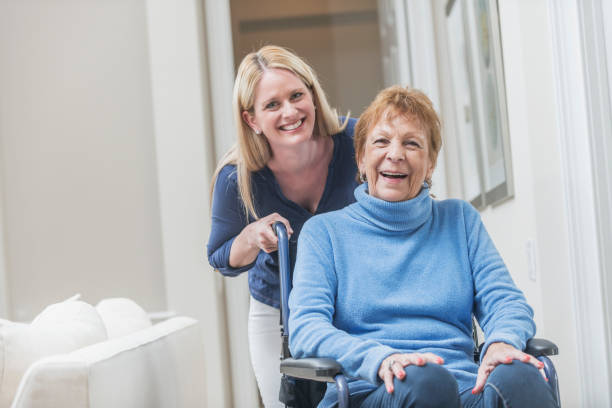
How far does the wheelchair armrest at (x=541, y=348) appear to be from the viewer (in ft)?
4.35

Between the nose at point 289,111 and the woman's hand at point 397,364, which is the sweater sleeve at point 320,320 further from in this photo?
the nose at point 289,111

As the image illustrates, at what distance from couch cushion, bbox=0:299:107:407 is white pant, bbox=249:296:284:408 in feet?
1.38

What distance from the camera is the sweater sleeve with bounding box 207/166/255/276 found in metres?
1.95

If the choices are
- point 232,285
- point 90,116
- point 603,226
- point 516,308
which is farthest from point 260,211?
point 90,116

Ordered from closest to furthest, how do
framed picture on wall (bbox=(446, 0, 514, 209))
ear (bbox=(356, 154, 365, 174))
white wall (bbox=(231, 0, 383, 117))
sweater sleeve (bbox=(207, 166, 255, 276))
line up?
ear (bbox=(356, 154, 365, 174)) < sweater sleeve (bbox=(207, 166, 255, 276)) < framed picture on wall (bbox=(446, 0, 514, 209)) < white wall (bbox=(231, 0, 383, 117))

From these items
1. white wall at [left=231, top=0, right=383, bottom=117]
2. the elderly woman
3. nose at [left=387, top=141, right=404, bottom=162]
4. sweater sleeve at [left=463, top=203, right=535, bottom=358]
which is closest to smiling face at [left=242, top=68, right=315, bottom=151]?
the elderly woman

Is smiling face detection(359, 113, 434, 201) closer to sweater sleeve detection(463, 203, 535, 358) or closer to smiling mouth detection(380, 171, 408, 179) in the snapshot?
smiling mouth detection(380, 171, 408, 179)

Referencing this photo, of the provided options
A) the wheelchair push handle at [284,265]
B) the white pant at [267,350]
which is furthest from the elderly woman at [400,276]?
the white pant at [267,350]

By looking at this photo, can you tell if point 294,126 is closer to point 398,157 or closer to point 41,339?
point 398,157

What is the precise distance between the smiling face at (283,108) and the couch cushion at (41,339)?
0.69 metres

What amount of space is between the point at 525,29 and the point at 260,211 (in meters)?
0.85

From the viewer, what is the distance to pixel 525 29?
1.92 m

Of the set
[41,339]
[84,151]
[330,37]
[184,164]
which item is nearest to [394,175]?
[41,339]

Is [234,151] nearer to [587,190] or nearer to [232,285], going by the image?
[587,190]
